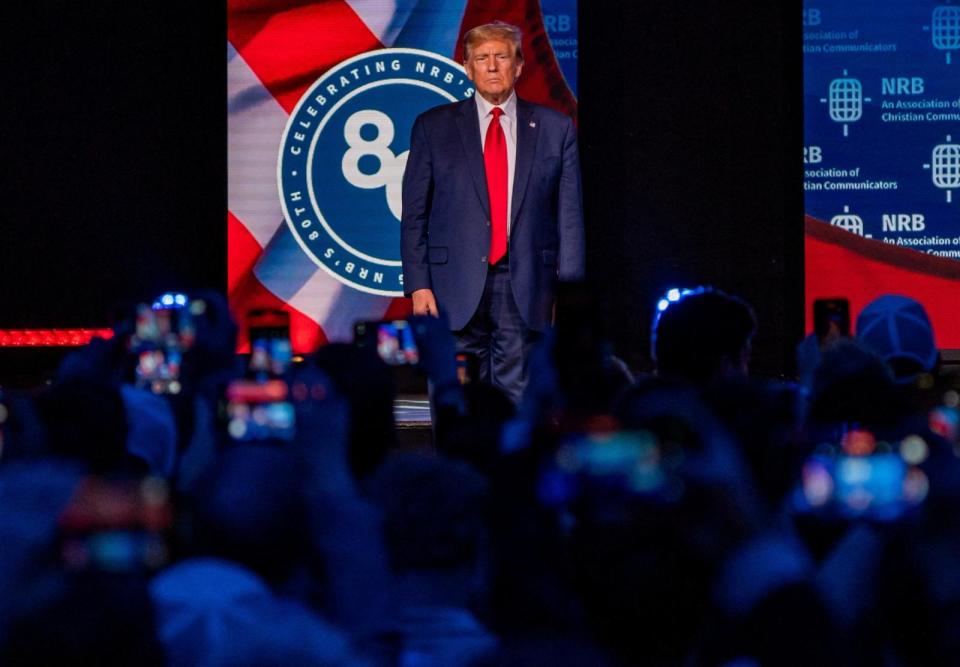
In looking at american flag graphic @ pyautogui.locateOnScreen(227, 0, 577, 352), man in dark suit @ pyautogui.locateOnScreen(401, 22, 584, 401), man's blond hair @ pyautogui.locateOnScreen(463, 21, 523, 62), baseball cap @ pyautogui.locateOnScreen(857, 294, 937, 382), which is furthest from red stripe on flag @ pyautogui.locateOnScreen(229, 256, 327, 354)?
baseball cap @ pyautogui.locateOnScreen(857, 294, 937, 382)

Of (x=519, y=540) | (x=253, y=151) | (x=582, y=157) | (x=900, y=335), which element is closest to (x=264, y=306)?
(x=253, y=151)

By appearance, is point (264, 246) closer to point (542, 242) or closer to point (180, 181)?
point (180, 181)

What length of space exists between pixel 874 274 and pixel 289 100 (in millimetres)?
2656

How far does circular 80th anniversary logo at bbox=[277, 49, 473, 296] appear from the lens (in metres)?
6.06

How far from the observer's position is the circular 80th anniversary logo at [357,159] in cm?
606

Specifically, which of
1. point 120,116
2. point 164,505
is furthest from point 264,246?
point 164,505

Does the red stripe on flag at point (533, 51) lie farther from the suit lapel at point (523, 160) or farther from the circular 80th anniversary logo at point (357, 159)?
the suit lapel at point (523, 160)

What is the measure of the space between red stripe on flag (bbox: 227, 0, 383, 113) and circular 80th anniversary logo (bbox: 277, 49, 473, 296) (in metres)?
0.07

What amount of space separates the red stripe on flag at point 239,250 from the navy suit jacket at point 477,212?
7.18ft

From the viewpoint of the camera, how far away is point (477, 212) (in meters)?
3.96

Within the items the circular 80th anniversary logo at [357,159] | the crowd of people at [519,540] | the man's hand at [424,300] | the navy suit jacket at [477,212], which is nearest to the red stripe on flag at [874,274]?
the circular 80th anniversary logo at [357,159]

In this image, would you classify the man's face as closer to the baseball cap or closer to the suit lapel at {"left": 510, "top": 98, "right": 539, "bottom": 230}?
the suit lapel at {"left": 510, "top": 98, "right": 539, "bottom": 230}

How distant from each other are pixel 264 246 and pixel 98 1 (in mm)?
1397

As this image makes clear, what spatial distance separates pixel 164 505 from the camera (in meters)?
1.54
